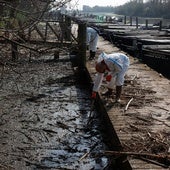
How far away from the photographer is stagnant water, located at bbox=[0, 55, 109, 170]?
22.4 ft

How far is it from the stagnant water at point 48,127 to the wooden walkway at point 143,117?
70cm

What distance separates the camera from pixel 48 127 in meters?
8.58

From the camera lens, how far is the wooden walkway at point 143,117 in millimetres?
5863

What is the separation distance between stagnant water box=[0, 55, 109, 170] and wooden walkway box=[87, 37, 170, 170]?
0.70 m

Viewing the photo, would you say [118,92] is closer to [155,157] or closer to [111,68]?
[111,68]

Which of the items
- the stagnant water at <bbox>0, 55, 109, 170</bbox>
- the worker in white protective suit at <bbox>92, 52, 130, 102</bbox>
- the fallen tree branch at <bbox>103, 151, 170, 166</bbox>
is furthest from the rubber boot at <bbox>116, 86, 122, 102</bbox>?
the fallen tree branch at <bbox>103, 151, 170, 166</bbox>

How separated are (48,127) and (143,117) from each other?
7.50ft

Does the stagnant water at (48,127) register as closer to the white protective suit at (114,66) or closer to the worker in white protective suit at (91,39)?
the white protective suit at (114,66)

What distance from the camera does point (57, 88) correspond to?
12.4 m

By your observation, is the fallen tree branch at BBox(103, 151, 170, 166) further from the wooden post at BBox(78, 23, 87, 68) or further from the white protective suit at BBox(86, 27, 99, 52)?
the white protective suit at BBox(86, 27, 99, 52)

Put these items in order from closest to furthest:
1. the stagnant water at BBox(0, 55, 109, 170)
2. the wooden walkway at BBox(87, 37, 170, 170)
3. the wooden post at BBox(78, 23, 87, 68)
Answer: the wooden walkway at BBox(87, 37, 170, 170)
the stagnant water at BBox(0, 55, 109, 170)
the wooden post at BBox(78, 23, 87, 68)

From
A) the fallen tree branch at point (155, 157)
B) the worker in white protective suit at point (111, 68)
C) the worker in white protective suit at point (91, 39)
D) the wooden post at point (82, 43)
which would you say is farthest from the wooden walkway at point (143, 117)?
the worker in white protective suit at point (91, 39)

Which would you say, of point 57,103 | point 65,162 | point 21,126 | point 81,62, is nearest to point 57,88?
point 57,103

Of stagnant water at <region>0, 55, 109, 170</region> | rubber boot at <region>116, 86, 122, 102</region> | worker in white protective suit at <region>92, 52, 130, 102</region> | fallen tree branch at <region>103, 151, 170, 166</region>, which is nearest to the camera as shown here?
fallen tree branch at <region>103, 151, 170, 166</region>
